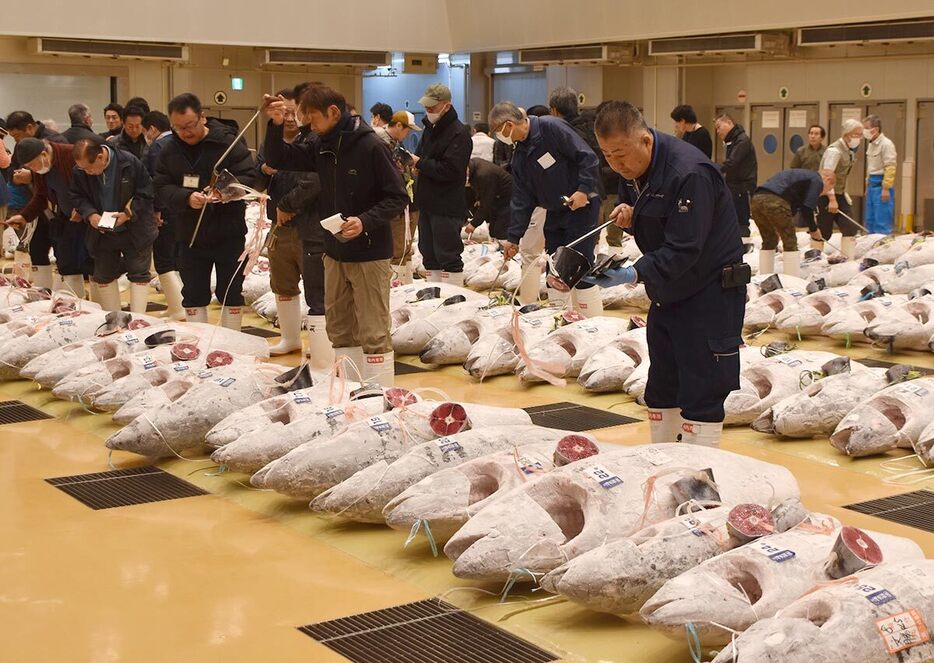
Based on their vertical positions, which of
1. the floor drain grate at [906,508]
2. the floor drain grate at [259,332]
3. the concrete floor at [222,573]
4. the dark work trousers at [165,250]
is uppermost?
the dark work trousers at [165,250]

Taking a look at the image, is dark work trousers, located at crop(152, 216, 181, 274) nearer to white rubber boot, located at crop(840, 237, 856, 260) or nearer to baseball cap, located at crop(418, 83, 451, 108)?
baseball cap, located at crop(418, 83, 451, 108)

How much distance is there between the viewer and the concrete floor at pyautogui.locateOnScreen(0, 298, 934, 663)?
14.8 feet

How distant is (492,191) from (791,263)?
3076mm

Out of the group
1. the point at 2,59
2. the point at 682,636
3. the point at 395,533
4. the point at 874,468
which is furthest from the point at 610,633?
the point at 2,59

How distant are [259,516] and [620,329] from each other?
13.3 ft

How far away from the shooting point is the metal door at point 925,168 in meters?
20.1

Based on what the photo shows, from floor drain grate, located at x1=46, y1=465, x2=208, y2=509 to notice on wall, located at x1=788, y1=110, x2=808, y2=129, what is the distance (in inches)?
666

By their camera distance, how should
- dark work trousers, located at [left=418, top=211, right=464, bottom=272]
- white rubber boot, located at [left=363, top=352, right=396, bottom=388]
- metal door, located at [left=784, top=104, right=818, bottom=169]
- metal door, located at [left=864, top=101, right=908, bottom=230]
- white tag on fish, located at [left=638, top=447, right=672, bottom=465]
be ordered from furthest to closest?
metal door, located at [left=784, top=104, right=818, bottom=169], metal door, located at [left=864, top=101, right=908, bottom=230], dark work trousers, located at [left=418, top=211, right=464, bottom=272], white rubber boot, located at [left=363, top=352, right=396, bottom=388], white tag on fish, located at [left=638, top=447, right=672, bottom=465]

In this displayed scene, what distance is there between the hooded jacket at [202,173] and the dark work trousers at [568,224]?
2370 mm

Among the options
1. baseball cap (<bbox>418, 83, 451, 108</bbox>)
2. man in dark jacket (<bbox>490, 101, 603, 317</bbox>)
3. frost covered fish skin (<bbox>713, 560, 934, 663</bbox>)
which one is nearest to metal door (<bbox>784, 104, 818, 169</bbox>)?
baseball cap (<bbox>418, 83, 451, 108</bbox>)

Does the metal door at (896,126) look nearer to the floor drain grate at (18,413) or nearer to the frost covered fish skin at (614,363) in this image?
the frost covered fish skin at (614,363)

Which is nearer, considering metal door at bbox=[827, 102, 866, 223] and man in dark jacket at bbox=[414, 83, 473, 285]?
man in dark jacket at bbox=[414, 83, 473, 285]

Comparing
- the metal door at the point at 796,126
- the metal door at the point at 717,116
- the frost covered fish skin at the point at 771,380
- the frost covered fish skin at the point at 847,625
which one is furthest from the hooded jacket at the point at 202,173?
the metal door at the point at 717,116

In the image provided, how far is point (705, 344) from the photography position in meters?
5.59
